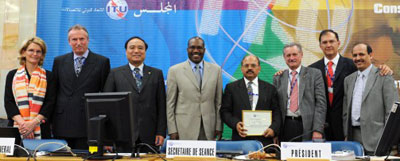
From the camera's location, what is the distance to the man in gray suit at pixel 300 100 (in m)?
3.56

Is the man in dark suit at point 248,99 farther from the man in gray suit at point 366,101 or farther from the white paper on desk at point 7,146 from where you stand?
the white paper on desk at point 7,146

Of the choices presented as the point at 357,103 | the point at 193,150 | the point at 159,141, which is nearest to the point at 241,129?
the point at 159,141

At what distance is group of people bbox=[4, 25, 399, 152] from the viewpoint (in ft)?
11.5

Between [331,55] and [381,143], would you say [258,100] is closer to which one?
[331,55]

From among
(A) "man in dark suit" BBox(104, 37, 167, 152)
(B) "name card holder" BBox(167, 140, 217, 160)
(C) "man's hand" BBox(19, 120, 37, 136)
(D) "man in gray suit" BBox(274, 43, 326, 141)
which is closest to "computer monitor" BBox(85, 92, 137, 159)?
(B) "name card holder" BBox(167, 140, 217, 160)

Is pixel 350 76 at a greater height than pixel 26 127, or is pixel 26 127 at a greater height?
pixel 350 76

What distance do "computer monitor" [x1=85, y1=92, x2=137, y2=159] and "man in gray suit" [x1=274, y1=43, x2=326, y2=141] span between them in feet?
5.96

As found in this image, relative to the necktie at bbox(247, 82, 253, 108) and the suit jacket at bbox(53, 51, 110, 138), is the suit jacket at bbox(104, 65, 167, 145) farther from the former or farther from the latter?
the necktie at bbox(247, 82, 253, 108)

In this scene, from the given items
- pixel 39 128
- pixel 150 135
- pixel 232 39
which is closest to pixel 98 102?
pixel 150 135

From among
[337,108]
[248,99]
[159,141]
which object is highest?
[248,99]

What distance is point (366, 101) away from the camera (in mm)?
3518

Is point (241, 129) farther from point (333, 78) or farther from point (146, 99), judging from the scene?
point (333, 78)

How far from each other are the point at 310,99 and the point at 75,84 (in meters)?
2.27

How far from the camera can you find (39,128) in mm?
3586
